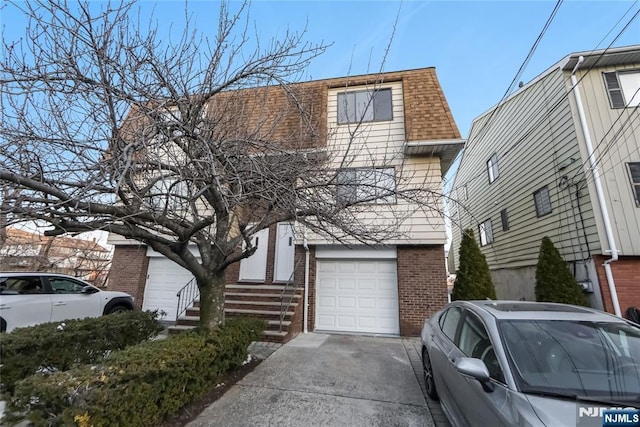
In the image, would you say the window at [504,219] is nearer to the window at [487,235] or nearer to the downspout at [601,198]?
the window at [487,235]

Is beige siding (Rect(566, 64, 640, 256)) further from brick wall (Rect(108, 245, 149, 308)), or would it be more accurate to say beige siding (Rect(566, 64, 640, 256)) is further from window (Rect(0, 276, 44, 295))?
window (Rect(0, 276, 44, 295))

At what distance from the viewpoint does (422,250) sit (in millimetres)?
7812

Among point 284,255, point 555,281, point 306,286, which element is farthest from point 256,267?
point 555,281

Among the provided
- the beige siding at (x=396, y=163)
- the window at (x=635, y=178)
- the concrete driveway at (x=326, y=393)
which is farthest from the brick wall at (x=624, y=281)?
the concrete driveway at (x=326, y=393)

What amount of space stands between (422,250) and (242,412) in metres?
5.92

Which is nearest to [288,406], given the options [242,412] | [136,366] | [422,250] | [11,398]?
[242,412]

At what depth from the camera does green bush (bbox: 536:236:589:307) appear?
22.4ft

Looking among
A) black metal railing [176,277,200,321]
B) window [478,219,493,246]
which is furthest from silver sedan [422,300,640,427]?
window [478,219,493,246]

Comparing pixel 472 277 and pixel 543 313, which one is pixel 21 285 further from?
pixel 472 277

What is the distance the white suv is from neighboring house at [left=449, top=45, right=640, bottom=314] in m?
8.54

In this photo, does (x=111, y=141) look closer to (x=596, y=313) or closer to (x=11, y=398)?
(x=11, y=398)

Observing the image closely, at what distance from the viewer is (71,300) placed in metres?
6.48

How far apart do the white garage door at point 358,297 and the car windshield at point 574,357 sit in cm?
540

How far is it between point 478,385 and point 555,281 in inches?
261
